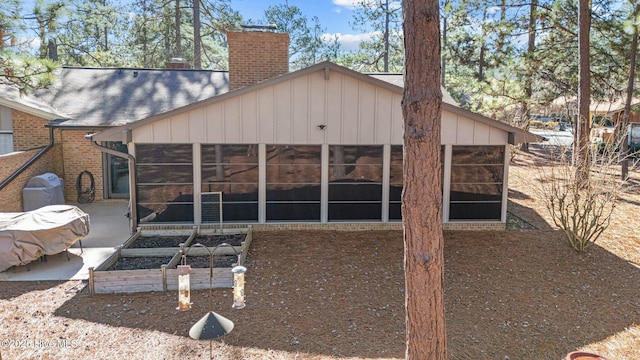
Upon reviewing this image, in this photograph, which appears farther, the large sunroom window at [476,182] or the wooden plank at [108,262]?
the large sunroom window at [476,182]

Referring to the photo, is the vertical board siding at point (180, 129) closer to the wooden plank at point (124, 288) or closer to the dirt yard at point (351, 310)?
the dirt yard at point (351, 310)

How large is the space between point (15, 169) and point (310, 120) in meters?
7.23

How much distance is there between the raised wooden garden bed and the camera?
623cm

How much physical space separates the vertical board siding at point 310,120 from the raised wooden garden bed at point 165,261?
1.99 m

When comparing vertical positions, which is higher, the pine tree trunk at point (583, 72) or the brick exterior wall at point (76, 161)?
the pine tree trunk at point (583, 72)

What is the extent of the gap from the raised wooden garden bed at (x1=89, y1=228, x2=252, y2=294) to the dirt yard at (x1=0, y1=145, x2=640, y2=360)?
0.60ft

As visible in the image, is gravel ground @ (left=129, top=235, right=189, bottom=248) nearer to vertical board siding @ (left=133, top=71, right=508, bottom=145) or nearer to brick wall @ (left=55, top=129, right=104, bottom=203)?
vertical board siding @ (left=133, top=71, right=508, bottom=145)

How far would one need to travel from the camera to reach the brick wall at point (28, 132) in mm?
11672


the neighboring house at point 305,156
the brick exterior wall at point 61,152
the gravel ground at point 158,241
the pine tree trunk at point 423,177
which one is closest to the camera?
the pine tree trunk at point 423,177

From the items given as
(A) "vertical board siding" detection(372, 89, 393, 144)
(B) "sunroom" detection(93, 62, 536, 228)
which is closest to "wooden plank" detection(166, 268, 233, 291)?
(B) "sunroom" detection(93, 62, 536, 228)

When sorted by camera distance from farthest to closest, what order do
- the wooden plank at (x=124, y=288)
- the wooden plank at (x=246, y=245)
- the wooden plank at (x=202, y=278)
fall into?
the wooden plank at (x=246, y=245), the wooden plank at (x=202, y=278), the wooden plank at (x=124, y=288)

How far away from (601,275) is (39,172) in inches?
496

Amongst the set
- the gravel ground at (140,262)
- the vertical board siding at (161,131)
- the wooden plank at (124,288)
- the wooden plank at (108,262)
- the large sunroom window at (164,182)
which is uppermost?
the vertical board siding at (161,131)

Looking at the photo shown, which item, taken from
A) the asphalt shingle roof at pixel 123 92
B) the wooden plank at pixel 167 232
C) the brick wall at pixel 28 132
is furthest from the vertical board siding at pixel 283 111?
the brick wall at pixel 28 132
